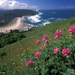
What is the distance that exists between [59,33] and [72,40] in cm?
47

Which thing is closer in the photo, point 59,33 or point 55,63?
point 55,63

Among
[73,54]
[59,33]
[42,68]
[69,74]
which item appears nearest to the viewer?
[69,74]

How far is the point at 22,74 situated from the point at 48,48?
1.17 m

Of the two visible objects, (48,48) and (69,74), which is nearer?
(69,74)

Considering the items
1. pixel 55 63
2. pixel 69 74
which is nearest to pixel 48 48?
pixel 55 63

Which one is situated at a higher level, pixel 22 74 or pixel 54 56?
pixel 54 56

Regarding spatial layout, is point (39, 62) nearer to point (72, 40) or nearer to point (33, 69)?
point (33, 69)

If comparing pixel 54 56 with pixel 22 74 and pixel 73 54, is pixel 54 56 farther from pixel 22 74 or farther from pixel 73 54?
pixel 22 74

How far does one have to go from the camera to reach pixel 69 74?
2594 mm

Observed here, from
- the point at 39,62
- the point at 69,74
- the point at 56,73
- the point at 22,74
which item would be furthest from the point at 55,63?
the point at 22,74

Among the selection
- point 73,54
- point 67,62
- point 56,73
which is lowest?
point 56,73

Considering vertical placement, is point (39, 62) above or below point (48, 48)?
below

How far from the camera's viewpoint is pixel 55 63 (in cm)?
328

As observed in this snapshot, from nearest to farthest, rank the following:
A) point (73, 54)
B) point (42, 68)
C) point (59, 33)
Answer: point (42, 68)
point (73, 54)
point (59, 33)
